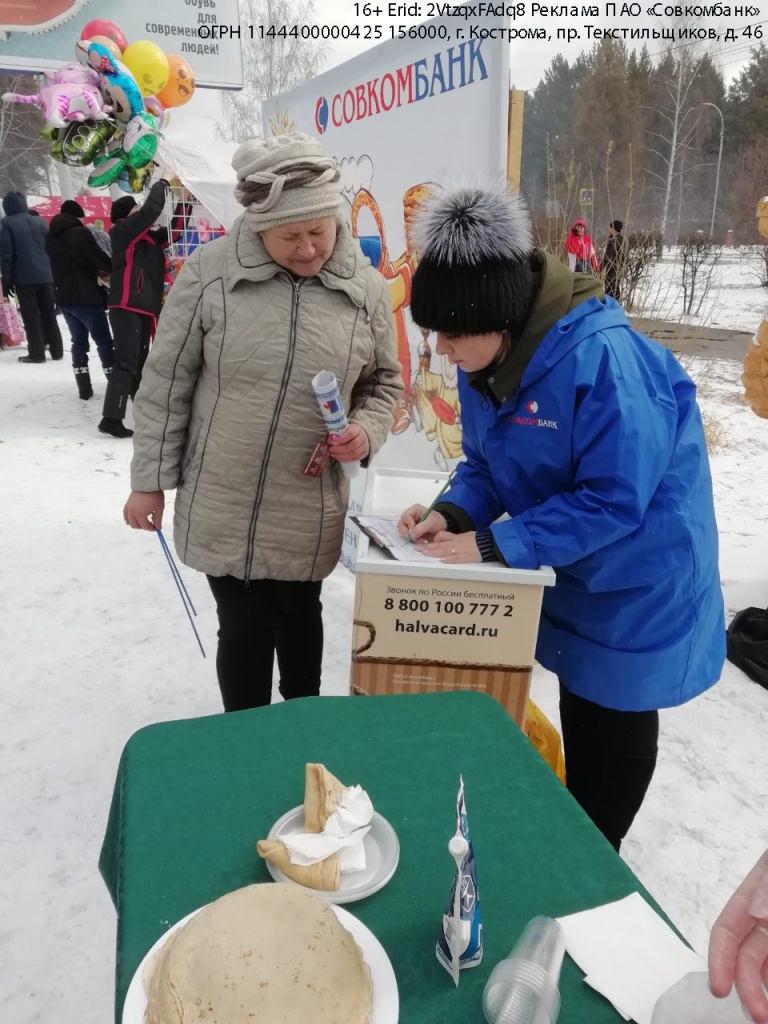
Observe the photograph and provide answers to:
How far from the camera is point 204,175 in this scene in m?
6.06

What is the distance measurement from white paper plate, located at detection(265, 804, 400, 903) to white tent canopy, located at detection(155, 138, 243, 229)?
5953mm

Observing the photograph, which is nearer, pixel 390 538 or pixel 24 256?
pixel 390 538

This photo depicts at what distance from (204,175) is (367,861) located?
6322mm

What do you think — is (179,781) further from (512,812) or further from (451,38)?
(451,38)

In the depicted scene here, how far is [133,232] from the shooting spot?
507cm

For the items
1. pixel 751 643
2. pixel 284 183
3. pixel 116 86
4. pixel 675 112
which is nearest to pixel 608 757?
pixel 284 183

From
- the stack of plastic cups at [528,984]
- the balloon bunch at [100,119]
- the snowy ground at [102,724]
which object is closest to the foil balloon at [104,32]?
the balloon bunch at [100,119]

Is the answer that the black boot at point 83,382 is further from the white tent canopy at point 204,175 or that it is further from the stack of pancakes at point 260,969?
the stack of pancakes at point 260,969

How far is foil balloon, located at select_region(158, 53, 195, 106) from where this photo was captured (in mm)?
6863

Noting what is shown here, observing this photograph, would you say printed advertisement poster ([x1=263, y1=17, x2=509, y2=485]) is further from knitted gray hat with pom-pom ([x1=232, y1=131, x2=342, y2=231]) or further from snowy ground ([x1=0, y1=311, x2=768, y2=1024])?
snowy ground ([x1=0, y1=311, x2=768, y2=1024])

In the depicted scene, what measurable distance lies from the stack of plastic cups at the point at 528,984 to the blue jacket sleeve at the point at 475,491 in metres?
0.98

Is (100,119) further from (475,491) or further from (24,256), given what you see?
(475,491)

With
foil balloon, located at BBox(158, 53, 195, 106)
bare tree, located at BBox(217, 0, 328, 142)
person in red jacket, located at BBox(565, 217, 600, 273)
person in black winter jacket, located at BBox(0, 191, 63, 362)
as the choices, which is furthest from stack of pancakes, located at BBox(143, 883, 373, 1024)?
bare tree, located at BBox(217, 0, 328, 142)

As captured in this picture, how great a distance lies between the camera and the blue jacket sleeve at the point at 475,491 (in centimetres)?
168
